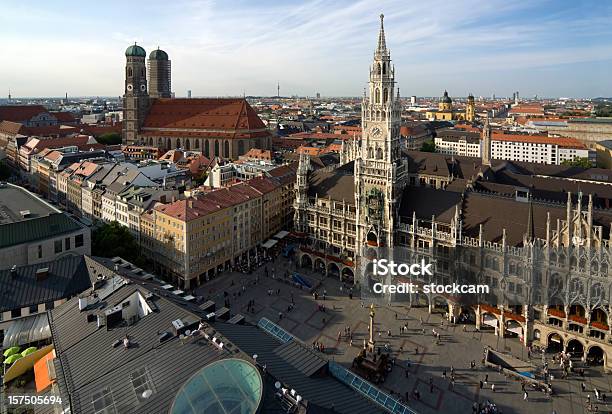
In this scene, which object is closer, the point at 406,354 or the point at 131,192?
the point at 406,354

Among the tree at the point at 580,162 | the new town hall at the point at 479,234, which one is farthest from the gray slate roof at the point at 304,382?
the tree at the point at 580,162

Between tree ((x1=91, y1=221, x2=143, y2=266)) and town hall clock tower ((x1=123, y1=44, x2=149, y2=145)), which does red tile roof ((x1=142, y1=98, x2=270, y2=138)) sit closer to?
town hall clock tower ((x1=123, y1=44, x2=149, y2=145))

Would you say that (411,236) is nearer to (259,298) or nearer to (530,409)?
(259,298)

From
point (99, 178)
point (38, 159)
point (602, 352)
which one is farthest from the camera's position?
point (38, 159)

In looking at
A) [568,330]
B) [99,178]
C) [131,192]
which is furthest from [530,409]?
[99,178]

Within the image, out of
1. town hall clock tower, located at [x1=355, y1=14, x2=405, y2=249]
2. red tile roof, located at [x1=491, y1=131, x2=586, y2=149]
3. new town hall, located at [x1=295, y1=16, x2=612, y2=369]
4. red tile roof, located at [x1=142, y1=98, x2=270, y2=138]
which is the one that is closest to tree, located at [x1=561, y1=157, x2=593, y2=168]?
red tile roof, located at [x1=491, y1=131, x2=586, y2=149]

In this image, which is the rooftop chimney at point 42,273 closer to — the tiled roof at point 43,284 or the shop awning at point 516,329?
the tiled roof at point 43,284
